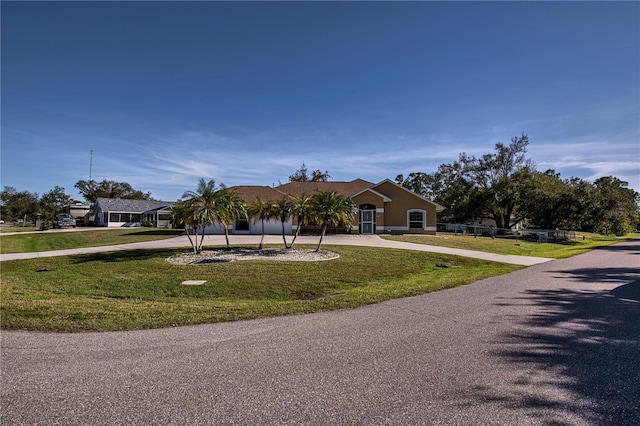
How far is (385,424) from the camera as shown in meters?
2.89

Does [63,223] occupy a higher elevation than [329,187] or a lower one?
lower

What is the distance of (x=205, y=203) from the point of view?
55.5 feet

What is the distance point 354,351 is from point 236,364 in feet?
4.95

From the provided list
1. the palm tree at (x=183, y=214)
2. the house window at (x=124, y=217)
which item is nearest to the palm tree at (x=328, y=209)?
the palm tree at (x=183, y=214)

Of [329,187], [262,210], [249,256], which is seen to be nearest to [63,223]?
[329,187]

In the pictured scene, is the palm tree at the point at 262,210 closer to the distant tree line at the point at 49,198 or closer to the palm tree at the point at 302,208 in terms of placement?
the palm tree at the point at 302,208

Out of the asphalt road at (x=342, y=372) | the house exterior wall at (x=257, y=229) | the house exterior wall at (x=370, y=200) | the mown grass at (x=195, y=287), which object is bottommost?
the mown grass at (x=195, y=287)

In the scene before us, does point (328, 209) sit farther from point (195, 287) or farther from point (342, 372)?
point (342, 372)

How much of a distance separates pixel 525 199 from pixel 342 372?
139ft

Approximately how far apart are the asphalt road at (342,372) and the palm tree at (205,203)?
1112 cm

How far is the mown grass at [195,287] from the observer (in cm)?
655

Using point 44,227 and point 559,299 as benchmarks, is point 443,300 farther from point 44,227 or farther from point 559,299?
point 44,227

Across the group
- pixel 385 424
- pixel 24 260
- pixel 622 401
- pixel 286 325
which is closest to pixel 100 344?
pixel 286 325

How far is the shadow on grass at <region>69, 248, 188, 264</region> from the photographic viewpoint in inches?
627
